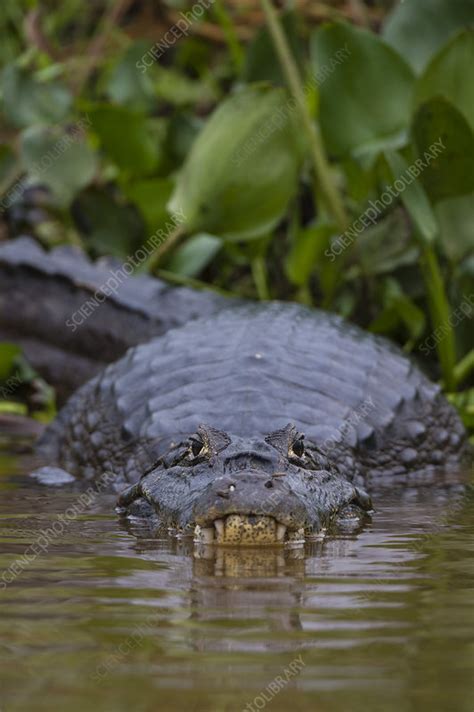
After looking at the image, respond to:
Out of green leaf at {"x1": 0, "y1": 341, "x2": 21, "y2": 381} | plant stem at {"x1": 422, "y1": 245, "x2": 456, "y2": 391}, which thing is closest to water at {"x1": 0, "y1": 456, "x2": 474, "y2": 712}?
plant stem at {"x1": 422, "y1": 245, "x2": 456, "y2": 391}

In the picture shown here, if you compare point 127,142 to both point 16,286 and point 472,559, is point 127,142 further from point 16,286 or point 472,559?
point 472,559

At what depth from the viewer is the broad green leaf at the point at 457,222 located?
19.2 ft

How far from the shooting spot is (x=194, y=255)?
→ 284 inches

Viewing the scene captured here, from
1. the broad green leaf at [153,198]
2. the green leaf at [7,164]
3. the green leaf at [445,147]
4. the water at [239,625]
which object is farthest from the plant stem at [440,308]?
the green leaf at [7,164]

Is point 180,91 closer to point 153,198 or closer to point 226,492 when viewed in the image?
point 153,198

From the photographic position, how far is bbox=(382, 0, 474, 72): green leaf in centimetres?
645

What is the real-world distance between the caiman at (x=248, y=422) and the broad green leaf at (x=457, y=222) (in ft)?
1.90

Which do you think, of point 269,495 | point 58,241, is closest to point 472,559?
point 269,495

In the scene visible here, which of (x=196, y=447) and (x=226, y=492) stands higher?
(x=196, y=447)

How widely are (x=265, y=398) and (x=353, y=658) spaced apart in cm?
246

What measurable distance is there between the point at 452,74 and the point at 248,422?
2048mm

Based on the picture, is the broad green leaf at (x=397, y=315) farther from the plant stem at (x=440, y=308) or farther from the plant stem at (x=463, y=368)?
the plant stem at (x=463, y=368)

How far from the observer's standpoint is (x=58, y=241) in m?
8.73

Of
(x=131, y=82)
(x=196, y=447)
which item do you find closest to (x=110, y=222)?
(x=131, y=82)
